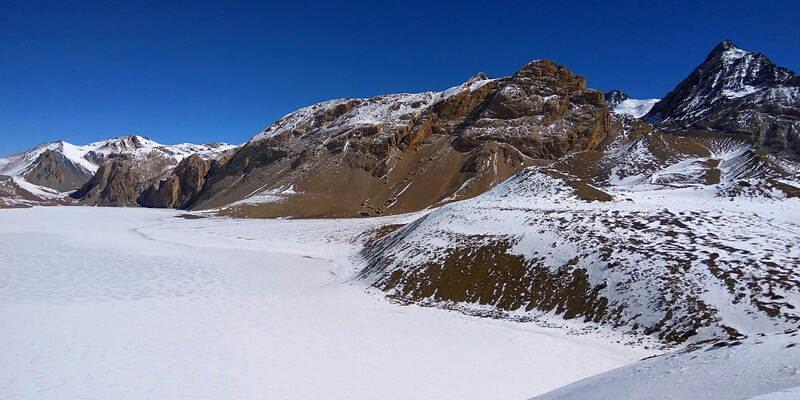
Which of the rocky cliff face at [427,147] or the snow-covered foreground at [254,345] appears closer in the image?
the snow-covered foreground at [254,345]

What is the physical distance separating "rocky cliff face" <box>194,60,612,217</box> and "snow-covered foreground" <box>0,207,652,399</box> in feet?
162

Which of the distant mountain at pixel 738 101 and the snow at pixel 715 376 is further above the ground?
the distant mountain at pixel 738 101

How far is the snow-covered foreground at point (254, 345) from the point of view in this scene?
9.35 meters

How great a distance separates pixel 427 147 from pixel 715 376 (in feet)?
276

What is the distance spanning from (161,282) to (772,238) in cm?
2882

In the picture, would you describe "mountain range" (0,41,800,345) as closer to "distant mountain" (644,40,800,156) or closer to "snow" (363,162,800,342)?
"snow" (363,162,800,342)

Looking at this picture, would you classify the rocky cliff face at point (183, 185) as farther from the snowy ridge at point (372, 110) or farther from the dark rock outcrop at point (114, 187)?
the snowy ridge at point (372, 110)

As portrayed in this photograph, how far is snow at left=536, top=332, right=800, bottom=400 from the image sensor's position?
184 inches

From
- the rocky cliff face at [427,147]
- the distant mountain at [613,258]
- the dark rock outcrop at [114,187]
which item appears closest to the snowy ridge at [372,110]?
the rocky cliff face at [427,147]

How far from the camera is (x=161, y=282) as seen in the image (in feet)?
72.1

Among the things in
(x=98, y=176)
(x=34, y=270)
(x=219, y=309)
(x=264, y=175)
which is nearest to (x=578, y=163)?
(x=219, y=309)

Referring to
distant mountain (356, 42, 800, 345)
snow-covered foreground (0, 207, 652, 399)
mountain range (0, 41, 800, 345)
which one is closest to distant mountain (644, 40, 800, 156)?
mountain range (0, 41, 800, 345)

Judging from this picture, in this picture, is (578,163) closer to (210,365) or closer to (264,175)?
(210,365)

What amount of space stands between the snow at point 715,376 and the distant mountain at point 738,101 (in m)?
95.7
